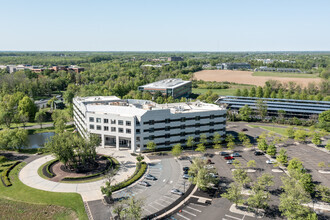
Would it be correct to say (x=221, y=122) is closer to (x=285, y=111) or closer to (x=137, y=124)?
(x=137, y=124)

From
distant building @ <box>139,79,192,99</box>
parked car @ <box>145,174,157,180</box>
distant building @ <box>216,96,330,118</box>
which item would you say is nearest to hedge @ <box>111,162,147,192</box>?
parked car @ <box>145,174,157,180</box>

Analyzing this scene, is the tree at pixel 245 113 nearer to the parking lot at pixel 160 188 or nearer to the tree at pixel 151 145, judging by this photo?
the parking lot at pixel 160 188

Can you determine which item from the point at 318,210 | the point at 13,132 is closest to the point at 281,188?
the point at 318,210

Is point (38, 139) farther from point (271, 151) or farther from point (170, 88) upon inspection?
point (170, 88)

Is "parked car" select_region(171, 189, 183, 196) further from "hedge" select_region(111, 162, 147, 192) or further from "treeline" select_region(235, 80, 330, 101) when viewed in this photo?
"treeline" select_region(235, 80, 330, 101)

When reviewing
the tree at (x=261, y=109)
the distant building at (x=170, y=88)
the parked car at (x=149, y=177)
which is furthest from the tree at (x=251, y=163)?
the distant building at (x=170, y=88)

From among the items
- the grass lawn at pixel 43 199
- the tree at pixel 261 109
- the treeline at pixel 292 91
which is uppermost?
the treeline at pixel 292 91
